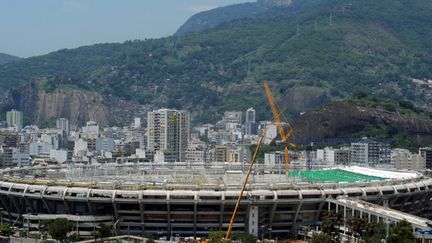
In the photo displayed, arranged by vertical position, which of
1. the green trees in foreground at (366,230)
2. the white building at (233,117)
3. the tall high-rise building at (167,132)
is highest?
the white building at (233,117)

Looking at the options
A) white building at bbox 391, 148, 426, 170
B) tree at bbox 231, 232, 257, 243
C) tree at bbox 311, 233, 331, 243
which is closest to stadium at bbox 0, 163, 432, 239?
tree at bbox 231, 232, 257, 243

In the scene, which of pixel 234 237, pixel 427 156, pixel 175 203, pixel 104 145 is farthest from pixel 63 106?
pixel 234 237

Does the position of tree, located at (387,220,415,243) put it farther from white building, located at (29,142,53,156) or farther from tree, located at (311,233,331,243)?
white building, located at (29,142,53,156)

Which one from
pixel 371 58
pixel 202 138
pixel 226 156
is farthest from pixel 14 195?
pixel 371 58

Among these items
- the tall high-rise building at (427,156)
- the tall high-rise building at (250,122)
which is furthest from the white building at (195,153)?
the tall high-rise building at (250,122)

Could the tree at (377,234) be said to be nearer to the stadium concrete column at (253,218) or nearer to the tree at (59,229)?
the stadium concrete column at (253,218)

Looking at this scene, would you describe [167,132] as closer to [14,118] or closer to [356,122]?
[356,122]
